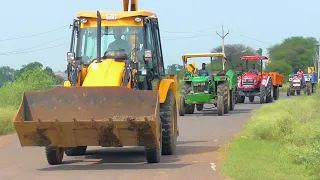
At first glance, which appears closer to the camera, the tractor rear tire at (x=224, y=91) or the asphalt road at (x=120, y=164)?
the asphalt road at (x=120, y=164)

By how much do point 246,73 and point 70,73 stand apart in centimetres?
2624

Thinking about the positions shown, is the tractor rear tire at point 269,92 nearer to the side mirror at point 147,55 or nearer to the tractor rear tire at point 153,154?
the side mirror at point 147,55

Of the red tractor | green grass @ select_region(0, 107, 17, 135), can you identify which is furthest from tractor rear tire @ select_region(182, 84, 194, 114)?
the red tractor

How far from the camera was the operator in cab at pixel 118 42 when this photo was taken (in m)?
15.4

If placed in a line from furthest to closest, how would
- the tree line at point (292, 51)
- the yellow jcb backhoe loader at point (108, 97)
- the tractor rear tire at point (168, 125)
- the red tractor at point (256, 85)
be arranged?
the tree line at point (292, 51), the red tractor at point (256, 85), the tractor rear tire at point (168, 125), the yellow jcb backhoe loader at point (108, 97)

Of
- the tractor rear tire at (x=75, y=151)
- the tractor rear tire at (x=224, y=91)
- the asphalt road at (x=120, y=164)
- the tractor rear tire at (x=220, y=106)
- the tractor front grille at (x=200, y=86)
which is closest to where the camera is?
the asphalt road at (x=120, y=164)

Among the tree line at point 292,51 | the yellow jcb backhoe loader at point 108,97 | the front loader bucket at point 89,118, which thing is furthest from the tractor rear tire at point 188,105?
the tree line at point 292,51

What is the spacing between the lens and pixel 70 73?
15117mm

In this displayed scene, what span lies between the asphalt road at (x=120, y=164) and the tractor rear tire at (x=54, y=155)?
0.17 metres

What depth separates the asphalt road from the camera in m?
12.6

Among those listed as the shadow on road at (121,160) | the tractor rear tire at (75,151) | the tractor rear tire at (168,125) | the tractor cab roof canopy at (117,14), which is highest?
the tractor cab roof canopy at (117,14)

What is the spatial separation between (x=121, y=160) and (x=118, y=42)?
259 centimetres

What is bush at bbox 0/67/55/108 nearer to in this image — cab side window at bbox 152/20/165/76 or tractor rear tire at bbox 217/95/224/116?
tractor rear tire at bbox 217/95/224/116

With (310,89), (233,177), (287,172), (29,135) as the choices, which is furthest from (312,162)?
(310,89)
